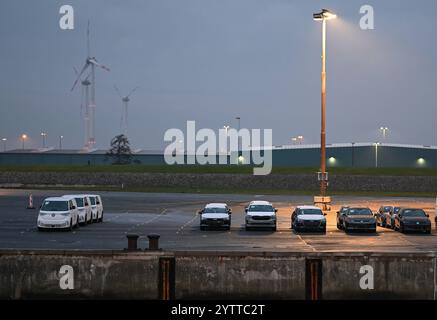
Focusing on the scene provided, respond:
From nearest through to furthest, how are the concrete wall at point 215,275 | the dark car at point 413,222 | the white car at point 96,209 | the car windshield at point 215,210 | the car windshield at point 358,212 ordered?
the concrete wall at point 215,275, the dark car at point 413,222, the car windshield at point 358,212, the car windshield at point 215,210, the white car at point 96,209

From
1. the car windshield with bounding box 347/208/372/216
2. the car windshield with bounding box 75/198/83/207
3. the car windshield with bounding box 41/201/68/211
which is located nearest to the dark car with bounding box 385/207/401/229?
the car windshield with bounding box 347/208/372/216

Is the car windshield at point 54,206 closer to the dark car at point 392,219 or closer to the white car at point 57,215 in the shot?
the white car at point 57,215

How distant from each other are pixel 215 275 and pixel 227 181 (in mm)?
79932

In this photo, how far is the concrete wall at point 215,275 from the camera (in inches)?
802

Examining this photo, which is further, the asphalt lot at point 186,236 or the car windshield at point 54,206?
the car windshield at point 54,206

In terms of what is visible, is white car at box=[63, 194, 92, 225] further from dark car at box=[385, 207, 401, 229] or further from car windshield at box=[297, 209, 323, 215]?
dark car at box=[385, 207, 401, 229]

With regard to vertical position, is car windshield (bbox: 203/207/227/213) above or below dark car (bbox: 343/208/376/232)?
above

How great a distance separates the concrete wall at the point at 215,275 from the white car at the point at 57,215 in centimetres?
1783

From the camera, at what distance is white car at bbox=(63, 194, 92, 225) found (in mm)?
41656

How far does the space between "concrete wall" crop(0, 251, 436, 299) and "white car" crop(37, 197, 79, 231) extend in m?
17.8

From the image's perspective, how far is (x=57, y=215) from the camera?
126 ft

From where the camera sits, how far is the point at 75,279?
2044 centimetres

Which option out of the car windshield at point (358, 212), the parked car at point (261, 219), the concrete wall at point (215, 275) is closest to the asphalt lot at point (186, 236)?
the parked car at point (261, 219)
